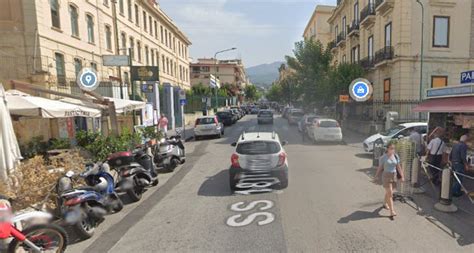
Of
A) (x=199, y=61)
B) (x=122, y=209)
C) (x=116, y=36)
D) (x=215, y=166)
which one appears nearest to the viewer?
(x=122, y=209)

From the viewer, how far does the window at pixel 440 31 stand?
20.3m

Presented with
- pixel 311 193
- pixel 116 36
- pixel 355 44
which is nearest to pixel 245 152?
pixel 311 193

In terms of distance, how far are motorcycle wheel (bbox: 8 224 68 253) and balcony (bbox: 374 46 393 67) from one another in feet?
74.4

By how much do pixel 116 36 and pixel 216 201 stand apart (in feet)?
78.0

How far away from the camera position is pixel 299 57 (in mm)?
30141

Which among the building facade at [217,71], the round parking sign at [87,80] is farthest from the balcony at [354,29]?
the building facade at [217,71]

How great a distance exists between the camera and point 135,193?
7.03 meters

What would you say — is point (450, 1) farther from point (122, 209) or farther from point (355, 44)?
point (122, 209)

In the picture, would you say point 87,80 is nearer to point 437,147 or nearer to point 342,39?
point 437,147

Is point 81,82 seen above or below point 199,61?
below

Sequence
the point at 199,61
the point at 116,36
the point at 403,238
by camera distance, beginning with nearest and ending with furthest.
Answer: the point at 403,238
the point at 116,36
the point at 199,61

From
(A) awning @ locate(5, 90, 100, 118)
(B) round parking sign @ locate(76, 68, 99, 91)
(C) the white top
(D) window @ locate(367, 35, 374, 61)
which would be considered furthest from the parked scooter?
(D) window @ locate(367, 35, 374, 61)

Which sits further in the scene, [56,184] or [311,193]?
[311,193]

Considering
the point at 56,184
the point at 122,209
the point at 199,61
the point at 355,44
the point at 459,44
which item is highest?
the point at 199,61
